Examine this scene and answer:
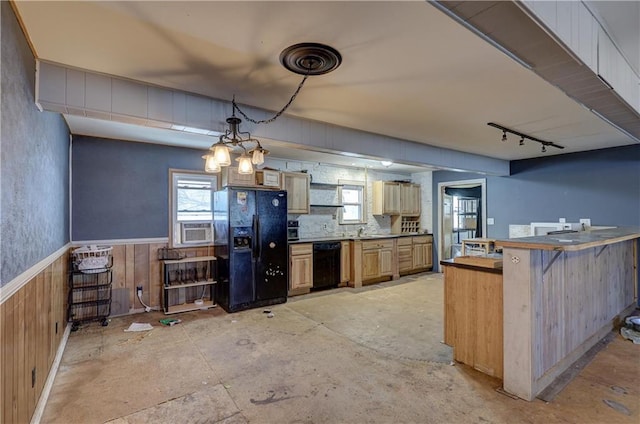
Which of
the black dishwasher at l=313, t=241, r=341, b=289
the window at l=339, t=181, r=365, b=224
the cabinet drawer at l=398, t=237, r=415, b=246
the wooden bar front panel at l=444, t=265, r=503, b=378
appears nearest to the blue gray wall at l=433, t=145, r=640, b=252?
the cabinet drawer at l=398, t=237, r=415, b=246

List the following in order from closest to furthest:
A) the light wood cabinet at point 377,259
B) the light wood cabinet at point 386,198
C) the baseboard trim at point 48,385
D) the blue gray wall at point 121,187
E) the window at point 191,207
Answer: the baseboard trim at point 48,385, the blue gray wall at point 121,187, the window at point 191,207, the light wood cabinet at point 377,259, the light wood cabinet at point 386,198

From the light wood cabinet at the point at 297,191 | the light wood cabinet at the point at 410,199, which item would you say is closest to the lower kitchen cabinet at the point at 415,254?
the light wood cabinet at the point at 410,199

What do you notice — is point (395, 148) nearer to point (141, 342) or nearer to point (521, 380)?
point (521, 380)

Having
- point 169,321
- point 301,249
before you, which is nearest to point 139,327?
point 169,321

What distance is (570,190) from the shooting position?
18.1 feet

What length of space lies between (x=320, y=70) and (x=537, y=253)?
212 centimetres

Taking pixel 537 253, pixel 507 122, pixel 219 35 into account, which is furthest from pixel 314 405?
pixel 507 122

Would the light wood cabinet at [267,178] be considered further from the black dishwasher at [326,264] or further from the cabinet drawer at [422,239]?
the cabinet drawer at [422,239]

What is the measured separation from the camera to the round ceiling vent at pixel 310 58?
6.46 feet

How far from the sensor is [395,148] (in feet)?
14.7

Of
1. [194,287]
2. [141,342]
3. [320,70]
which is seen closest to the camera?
[320,70]

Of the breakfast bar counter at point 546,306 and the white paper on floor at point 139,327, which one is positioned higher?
the breakfast bar counter at point 546,306

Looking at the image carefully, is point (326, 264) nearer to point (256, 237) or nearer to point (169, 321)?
point (256, 237)

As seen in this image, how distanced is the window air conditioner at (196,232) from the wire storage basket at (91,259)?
3.37 ft
